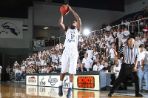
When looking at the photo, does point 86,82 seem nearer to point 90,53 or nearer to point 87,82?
point 87,82

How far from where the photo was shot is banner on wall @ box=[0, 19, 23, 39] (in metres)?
36.2

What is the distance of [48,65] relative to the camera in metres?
24.5

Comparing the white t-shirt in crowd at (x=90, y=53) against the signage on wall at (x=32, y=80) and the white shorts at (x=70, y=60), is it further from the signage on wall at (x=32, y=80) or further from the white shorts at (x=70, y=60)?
the white shorts at (x=70, y=60)

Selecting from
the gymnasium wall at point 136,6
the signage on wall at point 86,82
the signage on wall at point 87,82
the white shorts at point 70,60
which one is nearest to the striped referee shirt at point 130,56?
the white shorts at point 70,60

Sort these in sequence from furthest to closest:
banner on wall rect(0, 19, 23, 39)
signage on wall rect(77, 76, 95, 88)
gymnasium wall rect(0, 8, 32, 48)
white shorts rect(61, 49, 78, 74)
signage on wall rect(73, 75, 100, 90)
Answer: gymnasium wall rect(0, 8, 32, 48)
banner on wall rect(0, 19, 23, 39)
signage on wall rect(77, 76, 95, 88)
signage on wall rect(73, 75, 100, 90)
white shorts rect(61, 49, 78, 74)

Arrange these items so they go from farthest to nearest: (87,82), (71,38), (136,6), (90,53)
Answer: (136,6) < (90,53) < (87,82) < (71,38)

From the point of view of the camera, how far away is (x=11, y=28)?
36625 mm

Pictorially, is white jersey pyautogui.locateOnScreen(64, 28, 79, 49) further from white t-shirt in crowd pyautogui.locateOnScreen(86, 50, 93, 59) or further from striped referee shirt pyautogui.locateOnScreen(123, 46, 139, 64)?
white t-shirt in crowd pyautogui.locateOnScreen(86, 50, 93, 59)

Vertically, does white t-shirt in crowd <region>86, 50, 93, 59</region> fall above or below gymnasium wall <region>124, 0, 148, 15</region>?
below

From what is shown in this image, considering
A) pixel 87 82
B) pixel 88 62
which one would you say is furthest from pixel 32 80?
pixel 87 82

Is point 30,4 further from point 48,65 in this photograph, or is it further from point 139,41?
point 139,41

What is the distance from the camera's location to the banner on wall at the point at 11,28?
1427 inches

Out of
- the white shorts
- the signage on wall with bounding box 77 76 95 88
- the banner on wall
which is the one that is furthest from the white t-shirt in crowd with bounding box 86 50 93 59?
the banner on wall

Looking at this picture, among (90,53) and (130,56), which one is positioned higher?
(90,53)
